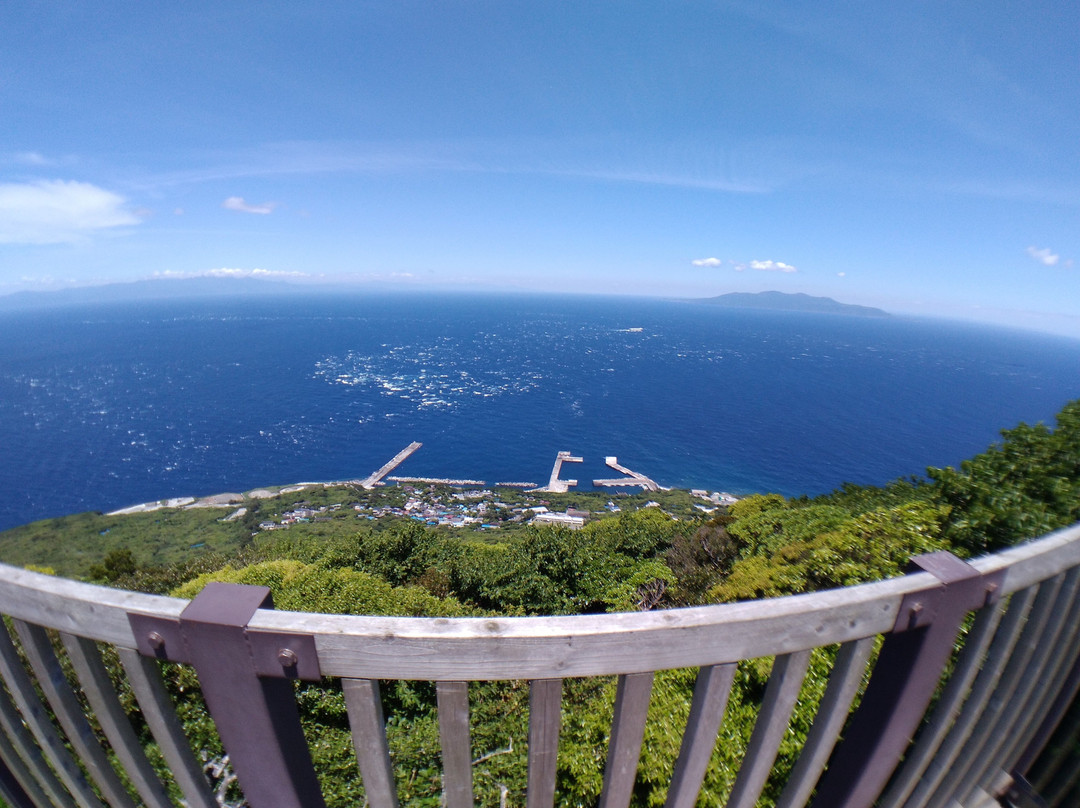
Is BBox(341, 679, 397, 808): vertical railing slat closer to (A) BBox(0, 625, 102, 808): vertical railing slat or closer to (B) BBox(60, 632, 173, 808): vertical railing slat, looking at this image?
(B) BBox(60, 632, 173, 808): vertical railing slat

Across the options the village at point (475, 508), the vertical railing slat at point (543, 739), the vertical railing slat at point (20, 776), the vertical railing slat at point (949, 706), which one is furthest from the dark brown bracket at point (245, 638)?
the village at point (475, 508)

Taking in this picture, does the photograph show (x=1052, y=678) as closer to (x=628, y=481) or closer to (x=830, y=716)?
(x=830, y=716)

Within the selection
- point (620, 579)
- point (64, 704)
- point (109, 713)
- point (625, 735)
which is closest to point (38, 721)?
point (64, 704)

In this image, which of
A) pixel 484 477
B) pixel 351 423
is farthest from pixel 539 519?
pixel 351 423

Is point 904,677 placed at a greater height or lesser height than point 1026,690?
greater

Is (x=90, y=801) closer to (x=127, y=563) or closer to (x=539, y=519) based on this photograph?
(x=127, y=563)

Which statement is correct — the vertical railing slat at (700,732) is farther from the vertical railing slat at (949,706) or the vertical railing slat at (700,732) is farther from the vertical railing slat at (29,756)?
the vertical railing slat at (29,756)
